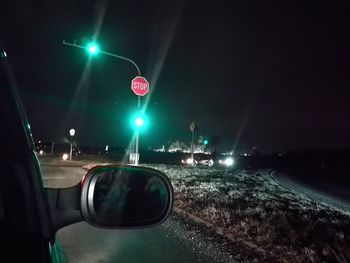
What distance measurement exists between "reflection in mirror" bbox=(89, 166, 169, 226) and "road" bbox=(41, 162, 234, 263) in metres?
4.09

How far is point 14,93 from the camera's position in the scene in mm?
1577

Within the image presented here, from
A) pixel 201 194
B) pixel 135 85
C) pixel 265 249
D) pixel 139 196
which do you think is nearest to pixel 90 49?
pixel 135 85

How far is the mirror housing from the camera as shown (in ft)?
5.74

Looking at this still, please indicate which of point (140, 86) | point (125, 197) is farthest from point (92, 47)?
point (125, 197)

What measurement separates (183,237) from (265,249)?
174 centimetres

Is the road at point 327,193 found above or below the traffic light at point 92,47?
below

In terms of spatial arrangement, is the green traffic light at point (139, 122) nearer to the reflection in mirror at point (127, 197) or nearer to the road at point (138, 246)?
the road at point (138, 246)

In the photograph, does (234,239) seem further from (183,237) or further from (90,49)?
(90,49)

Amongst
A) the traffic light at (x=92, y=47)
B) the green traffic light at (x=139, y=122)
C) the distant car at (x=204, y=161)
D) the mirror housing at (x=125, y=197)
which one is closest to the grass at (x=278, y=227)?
the mirror housing at (x=125, y=197)

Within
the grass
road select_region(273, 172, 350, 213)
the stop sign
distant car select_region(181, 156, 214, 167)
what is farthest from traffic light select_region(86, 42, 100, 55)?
distant car select_region(181, 156, 214, 167)

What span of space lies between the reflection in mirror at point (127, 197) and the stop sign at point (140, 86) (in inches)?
716

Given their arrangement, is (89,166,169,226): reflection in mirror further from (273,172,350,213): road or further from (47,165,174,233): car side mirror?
(273,172,350,213): road

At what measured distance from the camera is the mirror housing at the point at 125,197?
5.74 feet

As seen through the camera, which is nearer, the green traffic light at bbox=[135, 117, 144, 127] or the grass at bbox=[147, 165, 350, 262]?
the grass at bbox=[147, 165, 350, 262]
